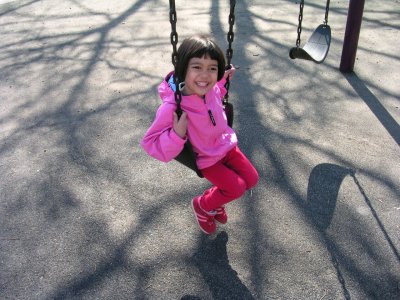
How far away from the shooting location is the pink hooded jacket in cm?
212

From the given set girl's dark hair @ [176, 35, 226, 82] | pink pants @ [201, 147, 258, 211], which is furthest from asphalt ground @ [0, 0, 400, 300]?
girl's dark hair @ [176, 35, 226, 82]

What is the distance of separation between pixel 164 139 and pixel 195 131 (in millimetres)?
203

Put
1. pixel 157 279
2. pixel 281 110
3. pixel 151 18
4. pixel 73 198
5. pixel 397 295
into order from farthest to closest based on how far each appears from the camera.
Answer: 1. pixel 151 18
2. pixel 281 110
3. pixel 73 198
4. pixel 157 279
5. pixel 397 295

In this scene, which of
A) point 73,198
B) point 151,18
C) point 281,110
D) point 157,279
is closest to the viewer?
point 157,279

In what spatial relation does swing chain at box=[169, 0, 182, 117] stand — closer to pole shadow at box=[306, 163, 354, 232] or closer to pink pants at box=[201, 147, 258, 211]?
pink pants at box=[201, 147, 258, 211]

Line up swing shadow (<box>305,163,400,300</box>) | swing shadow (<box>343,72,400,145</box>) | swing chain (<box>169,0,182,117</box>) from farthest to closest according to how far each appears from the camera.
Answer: swing shadow (<box>343,72,400,145</box>) → swing shadow (<box>305,163,400,300</box>) → swing chain (<box>169,0,182,117</box>)

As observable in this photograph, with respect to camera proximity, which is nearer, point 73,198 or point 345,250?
point 345,250

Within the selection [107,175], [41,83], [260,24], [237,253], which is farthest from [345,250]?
[260,24]

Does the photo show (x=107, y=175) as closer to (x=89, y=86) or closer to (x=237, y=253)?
(x=237, y=253)

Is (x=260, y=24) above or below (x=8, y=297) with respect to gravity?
above

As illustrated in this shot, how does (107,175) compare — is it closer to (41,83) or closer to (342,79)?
(41,83)

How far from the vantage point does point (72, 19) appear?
21.0 feet

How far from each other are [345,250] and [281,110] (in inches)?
65.6

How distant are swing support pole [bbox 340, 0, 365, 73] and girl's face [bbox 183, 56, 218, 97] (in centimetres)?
262
